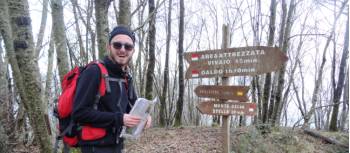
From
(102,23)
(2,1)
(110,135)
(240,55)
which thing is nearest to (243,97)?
(240,55)

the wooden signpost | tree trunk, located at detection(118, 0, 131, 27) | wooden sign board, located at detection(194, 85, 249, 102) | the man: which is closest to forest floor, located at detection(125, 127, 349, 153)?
the wooden signpost

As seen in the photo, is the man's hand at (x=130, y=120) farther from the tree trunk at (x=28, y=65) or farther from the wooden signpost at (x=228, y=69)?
the wooden signpost at (x=228, y=69)

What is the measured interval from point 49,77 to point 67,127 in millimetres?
6400

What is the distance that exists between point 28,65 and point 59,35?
1.19m

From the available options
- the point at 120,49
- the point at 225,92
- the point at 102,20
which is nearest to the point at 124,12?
the point at 102,20

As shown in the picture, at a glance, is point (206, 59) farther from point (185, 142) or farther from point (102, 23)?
point (185, 142)

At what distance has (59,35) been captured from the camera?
193 inches

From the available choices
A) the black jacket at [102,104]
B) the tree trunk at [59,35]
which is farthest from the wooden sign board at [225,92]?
the black jacket at [102,104]

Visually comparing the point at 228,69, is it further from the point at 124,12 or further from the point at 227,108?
the point at 124,12

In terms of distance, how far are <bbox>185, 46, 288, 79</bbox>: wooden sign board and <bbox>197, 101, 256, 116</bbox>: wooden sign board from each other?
470mm

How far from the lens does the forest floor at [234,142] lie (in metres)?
6.72

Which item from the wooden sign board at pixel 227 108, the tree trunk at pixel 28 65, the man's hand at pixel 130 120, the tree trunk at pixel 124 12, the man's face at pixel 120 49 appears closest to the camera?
the man's hand at pixel 130 120

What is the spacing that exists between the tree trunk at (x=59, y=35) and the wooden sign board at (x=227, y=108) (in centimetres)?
231

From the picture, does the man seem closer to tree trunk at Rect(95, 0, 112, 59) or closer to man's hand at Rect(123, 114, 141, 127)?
man's hand at Rect(123, 114, 141, 127)
